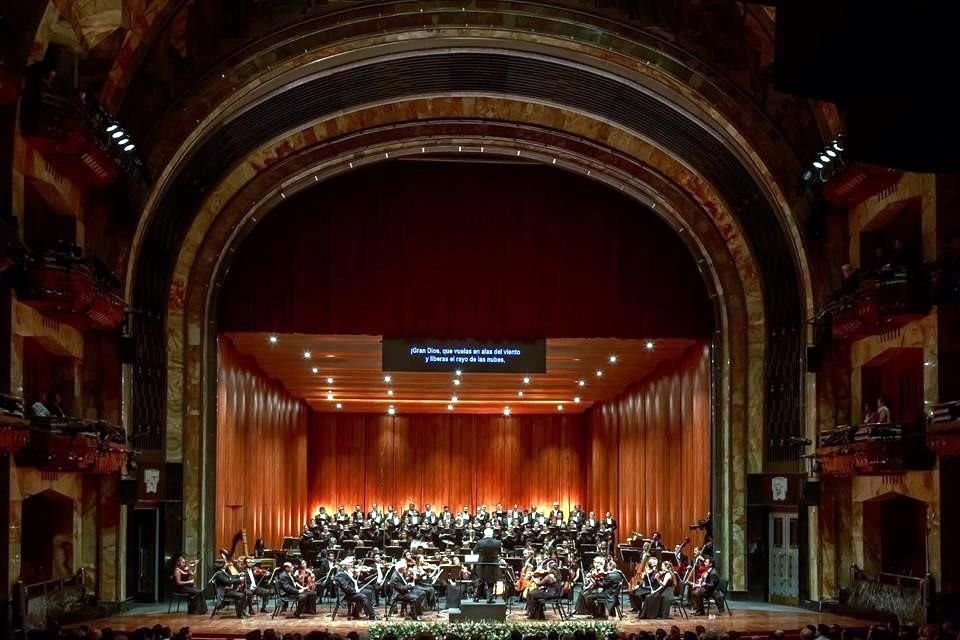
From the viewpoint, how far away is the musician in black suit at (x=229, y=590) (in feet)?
75.6

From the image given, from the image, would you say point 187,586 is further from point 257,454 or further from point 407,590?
point 257,454

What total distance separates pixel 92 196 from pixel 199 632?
26.2 feet

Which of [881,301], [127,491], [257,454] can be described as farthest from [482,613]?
[257,454]

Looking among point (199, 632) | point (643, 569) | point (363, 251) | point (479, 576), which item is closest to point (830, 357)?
point (643, 569)

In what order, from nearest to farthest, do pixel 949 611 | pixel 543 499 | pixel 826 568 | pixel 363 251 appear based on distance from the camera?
pixel 949 611 → pixel 826 568 → pixel 363 251 → pixel 543 499

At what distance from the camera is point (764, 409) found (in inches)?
1071

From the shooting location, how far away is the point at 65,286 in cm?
1869

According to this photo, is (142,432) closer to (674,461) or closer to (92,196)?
A: (92,196)

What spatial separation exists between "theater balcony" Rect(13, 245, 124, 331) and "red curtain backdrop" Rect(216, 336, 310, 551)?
7.86m

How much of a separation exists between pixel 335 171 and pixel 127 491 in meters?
8.42

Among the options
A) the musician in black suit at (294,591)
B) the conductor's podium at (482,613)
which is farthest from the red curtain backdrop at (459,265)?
the conductor's podium at (482,613)

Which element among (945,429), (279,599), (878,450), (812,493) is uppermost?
(945,429)

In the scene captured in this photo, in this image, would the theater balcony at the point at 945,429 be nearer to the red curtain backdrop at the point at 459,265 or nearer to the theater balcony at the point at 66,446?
the red curtain backdrop at the point at 459,265

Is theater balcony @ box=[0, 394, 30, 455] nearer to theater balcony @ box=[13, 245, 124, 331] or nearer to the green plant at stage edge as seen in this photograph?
theater balcony @ box=[13, 245, 124, 331]
